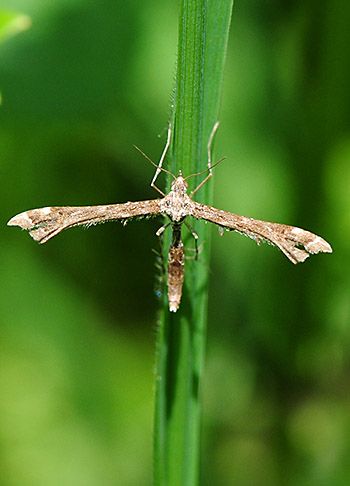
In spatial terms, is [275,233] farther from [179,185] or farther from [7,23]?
[7,23]


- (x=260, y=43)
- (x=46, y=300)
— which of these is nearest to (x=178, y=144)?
(x=260, y=43)

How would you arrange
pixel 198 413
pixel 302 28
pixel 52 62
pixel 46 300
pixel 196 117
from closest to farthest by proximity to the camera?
1. pixel 196 117
2. pixel 198 413
3. pixel 52 62
4. pixel 302 28
5. pixel 46 300

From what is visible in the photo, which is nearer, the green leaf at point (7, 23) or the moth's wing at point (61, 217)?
the green leaf at point (7, 23)

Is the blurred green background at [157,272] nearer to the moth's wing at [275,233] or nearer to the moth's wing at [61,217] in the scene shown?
the moth's wing at [61,217]

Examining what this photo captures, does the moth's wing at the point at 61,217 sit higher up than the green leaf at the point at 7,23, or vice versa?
the green leaf at the point at 7,23

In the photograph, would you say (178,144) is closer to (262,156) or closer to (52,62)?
(52,62)

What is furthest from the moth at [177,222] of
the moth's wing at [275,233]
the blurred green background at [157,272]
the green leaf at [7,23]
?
the blurred green background at [157,272]

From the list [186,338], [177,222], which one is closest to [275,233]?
[177,222]
